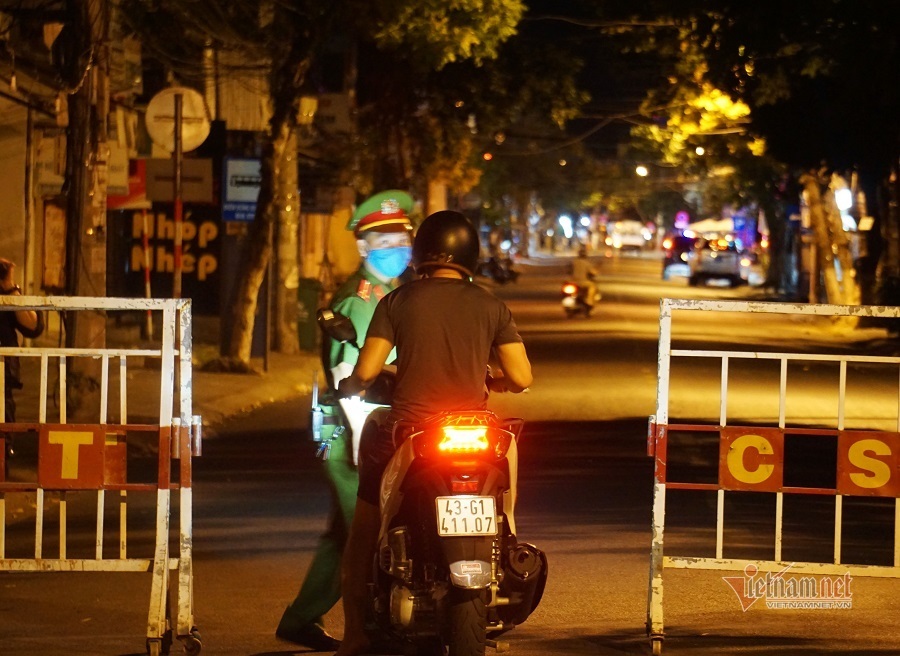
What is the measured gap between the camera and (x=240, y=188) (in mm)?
20625

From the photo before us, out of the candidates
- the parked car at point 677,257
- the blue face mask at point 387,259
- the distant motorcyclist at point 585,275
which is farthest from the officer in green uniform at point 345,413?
the parked car at point 677,257

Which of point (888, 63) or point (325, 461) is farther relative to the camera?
point (888, 63)

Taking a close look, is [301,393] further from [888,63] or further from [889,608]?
[889,608]

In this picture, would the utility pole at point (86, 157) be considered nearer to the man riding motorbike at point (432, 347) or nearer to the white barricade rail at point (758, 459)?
the white barricade rail at point (758, 459)

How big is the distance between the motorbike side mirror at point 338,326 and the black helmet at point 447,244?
367 mm

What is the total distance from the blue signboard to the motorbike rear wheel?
15.7 meters

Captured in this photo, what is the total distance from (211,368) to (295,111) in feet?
12.7

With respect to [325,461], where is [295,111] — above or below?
above

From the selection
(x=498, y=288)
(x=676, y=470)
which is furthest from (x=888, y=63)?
(x=498, y=288)

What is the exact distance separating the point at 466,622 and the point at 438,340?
3.57ft

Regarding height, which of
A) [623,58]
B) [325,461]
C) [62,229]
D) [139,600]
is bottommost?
[139,600]

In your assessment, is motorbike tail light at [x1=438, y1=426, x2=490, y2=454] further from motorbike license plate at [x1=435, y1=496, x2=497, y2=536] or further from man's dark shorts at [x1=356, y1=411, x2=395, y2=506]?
man's dark shorts at [x1=356, y1=411, x2=395, y2=506]

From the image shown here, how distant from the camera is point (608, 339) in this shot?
29297 mm

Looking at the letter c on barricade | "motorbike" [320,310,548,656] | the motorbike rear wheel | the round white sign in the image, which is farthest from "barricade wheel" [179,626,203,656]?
the round white sign
